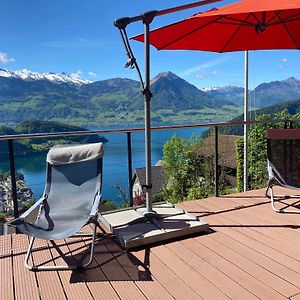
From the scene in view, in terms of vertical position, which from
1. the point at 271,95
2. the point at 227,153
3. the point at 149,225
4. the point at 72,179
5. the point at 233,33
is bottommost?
the point at 227,153

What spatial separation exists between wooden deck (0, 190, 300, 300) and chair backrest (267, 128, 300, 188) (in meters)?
0.57

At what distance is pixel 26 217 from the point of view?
280 centimetres

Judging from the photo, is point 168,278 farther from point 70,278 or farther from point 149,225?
point 149,225

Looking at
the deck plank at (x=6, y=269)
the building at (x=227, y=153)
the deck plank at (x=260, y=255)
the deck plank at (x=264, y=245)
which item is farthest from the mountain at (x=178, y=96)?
the deck plank at (x=6, y=269)

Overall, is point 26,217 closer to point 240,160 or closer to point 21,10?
point 240,160

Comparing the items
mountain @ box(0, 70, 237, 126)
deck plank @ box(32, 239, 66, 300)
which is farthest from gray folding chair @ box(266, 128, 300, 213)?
mountain @ box(0, 70, 237, 126)

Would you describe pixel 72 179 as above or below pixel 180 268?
above

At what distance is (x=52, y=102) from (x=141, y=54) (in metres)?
120

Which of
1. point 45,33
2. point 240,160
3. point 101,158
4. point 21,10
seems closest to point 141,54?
point 101,158

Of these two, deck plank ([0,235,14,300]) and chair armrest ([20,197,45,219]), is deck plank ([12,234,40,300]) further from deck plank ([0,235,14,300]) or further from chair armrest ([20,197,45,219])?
chair armrest ([20,197,45,219])

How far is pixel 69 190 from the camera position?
3273mm

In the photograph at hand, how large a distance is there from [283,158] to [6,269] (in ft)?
10.2

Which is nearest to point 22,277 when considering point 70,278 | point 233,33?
point 70,278

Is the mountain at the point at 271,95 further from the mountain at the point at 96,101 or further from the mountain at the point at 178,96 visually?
the mountain at the point at 178,96
